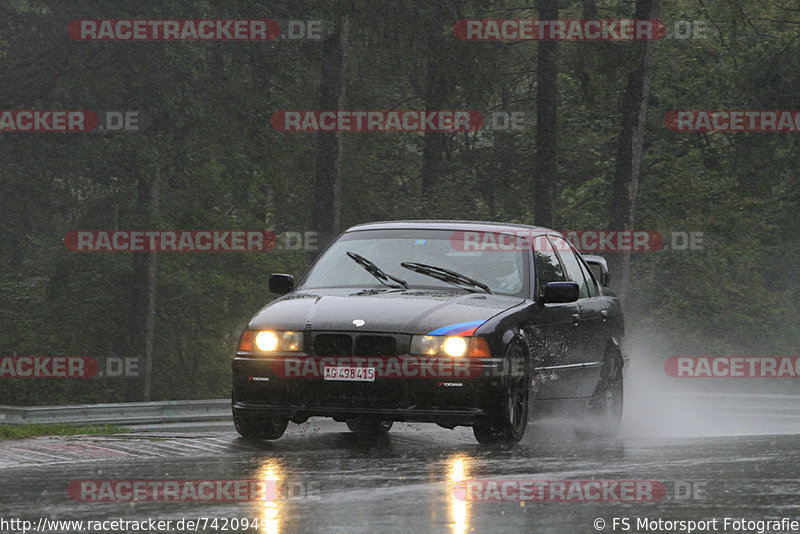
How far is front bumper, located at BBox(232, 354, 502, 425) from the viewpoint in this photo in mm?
10180

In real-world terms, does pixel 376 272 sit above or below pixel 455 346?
above

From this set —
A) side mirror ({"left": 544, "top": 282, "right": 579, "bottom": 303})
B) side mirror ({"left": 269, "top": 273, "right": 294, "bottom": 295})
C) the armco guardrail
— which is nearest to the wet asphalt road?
side mirror ({"left": 544, "top": 282, "right": 579, "bottom": 303})

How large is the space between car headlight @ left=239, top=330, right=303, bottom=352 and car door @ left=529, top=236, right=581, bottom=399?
190cm

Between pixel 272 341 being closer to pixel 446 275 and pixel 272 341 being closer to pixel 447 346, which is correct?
pixel 447 346

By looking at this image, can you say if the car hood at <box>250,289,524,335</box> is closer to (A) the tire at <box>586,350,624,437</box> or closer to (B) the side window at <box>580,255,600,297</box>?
(A) the tire at <box>586,350,624,437</box>

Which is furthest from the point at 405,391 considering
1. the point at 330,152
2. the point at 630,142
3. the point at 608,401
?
the point at 630,142

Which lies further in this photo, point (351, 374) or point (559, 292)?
point (559, 292)

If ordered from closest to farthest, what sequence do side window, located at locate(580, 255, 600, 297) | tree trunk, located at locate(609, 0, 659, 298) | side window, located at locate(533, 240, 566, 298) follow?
side window, located at locate(533, 240, 566, 298) → side window, located at locate(580, 255, 600, 297) → tree trunk, located at locate(609, 0, 659, 298)

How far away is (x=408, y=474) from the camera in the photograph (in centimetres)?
866

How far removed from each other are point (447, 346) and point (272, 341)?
1.35 m

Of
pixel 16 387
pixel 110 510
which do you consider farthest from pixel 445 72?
pixel 110 510

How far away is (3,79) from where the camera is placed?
3222 centimetres

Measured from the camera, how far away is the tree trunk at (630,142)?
3253cm

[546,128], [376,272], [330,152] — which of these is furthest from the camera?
[546,128]
